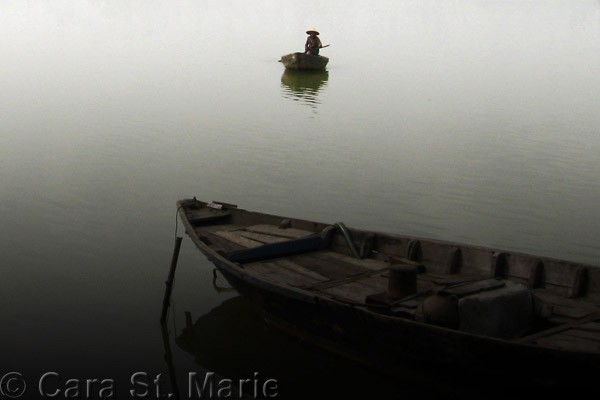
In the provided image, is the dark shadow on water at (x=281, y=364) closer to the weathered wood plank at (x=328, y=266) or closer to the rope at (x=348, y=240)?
the weathered wood plank at (x=328, y=266)

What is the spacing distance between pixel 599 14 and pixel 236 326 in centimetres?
9459

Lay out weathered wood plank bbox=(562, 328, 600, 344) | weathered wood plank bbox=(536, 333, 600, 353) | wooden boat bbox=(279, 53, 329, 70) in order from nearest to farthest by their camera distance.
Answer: weathered wood plank bbox=(536, 333, 600, 353) < weathered wood plank bbox=(562, 328, 600, 344) < wooden boat bbox=(279, 53, 329, 70)

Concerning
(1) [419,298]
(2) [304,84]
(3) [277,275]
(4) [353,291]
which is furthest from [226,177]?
(2) [304,84]

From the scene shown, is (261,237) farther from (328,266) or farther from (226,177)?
(226,177)

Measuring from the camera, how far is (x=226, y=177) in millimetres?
14500

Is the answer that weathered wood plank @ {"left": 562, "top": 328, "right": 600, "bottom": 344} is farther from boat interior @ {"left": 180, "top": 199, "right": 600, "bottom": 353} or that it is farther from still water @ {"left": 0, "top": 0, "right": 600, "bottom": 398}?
still water @ {"left": 0, "top": 0, "right": 600, "bottom": 398}

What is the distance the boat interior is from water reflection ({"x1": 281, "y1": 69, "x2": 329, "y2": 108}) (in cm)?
1565

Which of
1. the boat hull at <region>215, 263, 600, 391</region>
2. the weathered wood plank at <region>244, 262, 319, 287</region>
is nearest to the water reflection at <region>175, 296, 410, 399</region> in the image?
the boat hull at <region>215, 263, 600, 391</region>

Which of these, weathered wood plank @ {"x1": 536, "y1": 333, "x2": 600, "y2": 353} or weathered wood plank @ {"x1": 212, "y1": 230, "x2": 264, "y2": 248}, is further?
weathered wood plank @ {"x1": 212, "y1": 230, "x2": 264, "y2": 248}

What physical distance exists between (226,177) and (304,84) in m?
16.7

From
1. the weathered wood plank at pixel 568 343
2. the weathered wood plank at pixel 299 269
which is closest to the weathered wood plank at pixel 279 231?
the weathered wood plank at pixel 299 269

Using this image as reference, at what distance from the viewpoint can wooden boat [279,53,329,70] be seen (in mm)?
32912

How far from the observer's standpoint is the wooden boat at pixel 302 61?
3291 centimetres

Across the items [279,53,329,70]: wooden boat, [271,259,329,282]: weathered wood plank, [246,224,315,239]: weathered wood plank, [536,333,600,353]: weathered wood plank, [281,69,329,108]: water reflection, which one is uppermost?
[279,53,329,70]: wooden boat
